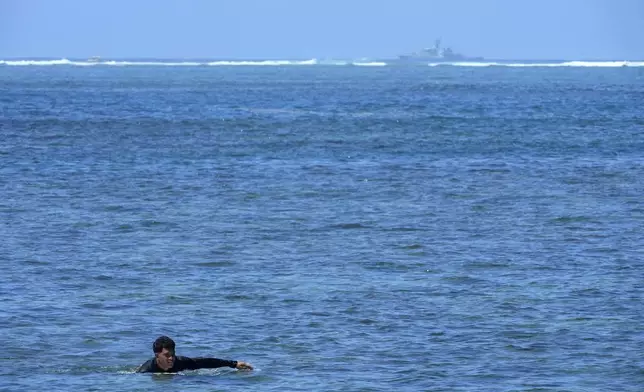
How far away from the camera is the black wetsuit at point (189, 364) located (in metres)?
19.1

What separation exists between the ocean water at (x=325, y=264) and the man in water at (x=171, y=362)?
145mm

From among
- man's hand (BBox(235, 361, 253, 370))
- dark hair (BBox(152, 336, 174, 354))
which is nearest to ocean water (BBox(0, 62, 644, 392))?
man's hand (BBox(235, 361, 253, 370))

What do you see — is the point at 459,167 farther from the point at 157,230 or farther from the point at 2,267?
the point at 2,267

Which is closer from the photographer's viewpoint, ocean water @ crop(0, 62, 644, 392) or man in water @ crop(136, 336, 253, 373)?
man in water @ crop(136, 336, 253, 373)

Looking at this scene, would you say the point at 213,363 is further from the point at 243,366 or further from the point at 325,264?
the point at 325,264

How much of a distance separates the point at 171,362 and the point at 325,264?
9.43 meters

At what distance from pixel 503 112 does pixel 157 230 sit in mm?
63871

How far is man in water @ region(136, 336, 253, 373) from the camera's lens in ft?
62.1

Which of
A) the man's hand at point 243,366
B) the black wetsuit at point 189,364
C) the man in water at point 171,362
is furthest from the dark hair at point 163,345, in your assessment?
the man's hand at point 243,366

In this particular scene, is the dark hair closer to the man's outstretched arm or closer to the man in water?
the man in water

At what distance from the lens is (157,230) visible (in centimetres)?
3303

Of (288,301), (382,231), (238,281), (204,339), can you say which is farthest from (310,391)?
(382,231)

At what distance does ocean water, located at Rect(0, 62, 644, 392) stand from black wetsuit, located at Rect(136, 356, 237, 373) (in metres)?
0.14

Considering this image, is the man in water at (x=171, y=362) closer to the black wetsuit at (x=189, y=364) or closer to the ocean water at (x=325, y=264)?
the black wetsuit at (x=189, y=364)
